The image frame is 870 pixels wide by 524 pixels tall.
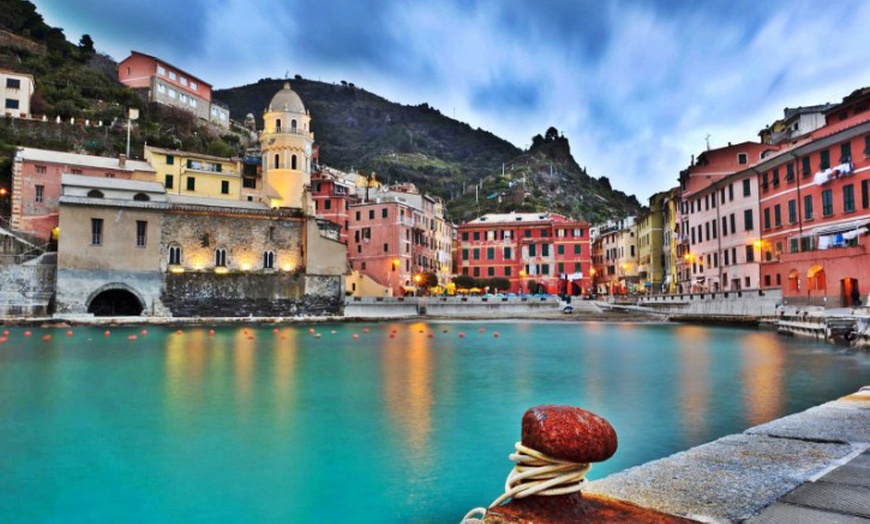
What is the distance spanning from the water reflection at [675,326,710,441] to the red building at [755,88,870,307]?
7.84 m

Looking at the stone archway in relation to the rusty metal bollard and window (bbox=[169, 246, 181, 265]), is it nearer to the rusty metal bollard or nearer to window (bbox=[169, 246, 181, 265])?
window (bbox=[169, 246, 181, 265])

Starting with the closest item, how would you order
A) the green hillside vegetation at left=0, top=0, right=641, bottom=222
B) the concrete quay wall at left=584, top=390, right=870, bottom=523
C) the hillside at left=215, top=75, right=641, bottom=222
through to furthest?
the concrete quay wall at left=584, top=390, right=870, bottom=523, the green hillside vegetation at left=0, top=0, right=641, bottom=222, the hillside at left=215, top=75, right=641, bottom=222

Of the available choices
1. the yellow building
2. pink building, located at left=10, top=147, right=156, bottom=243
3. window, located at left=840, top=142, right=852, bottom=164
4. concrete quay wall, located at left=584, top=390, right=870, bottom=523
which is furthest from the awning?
pink building, located at left=10, top=147, right=156, bottom=243

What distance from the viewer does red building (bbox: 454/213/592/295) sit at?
226 feet

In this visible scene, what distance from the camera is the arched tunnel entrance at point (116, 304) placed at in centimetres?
4541

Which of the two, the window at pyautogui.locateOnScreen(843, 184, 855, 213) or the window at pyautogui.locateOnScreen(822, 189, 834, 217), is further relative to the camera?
the window at pyautogui.locateOnScreen(822, 189, 834, 217)

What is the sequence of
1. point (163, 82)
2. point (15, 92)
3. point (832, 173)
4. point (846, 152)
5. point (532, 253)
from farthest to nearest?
1. point (163, 82)
2. point (532, 253)
3. point (15, 92)
4. point (832, 173)
5. point (846, 152)

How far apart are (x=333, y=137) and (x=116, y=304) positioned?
130 metres

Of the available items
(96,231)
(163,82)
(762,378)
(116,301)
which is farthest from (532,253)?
(163,82)

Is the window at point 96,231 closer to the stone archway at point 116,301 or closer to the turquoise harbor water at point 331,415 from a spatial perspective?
the stone archway at point 116,301

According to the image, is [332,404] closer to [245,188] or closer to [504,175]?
[245,188]

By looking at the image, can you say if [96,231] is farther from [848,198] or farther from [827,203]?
[848,198]

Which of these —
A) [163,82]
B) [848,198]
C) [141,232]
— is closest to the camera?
[848,198]

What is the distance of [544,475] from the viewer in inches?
115
